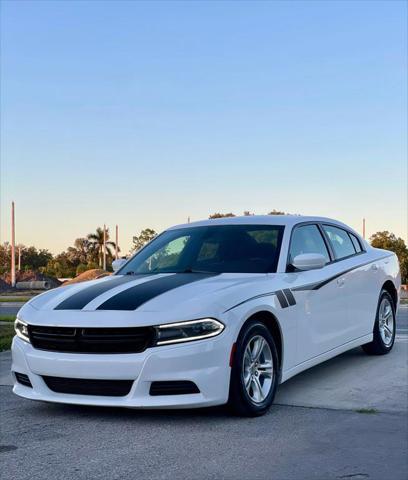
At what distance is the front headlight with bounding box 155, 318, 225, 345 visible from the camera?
495cm

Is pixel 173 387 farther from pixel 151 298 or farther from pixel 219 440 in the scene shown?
pixel 151 298

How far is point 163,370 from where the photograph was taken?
16.1ft

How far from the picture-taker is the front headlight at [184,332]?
16.2ft

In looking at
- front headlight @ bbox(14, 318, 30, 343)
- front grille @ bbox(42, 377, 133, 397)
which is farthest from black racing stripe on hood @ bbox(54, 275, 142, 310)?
front grille @ bbox(42, 377, 133, 397)

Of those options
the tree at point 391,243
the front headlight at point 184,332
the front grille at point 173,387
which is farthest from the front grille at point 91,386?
the tree at point 391,243

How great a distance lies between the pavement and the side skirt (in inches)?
8.7

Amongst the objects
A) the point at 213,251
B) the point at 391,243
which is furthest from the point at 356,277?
the point at 391,243

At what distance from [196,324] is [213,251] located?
1.61m

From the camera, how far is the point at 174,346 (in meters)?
4.93

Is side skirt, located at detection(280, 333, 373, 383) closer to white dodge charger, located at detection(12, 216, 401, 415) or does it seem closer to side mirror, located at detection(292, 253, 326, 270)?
white dodge charger, located at detection(12, 216, 401, 415)

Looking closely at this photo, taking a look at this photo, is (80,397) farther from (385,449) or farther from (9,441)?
(385,449)

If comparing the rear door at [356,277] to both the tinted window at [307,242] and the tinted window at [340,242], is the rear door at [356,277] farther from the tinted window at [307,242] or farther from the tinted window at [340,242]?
the tinted window at [307,242]

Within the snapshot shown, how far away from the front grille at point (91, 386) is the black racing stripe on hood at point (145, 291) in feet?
1.71

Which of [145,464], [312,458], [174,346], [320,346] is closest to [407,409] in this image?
[320,346]
